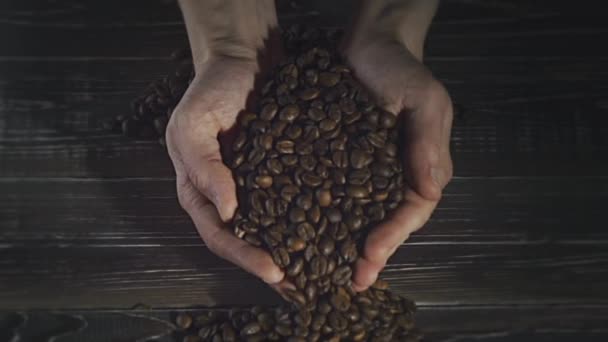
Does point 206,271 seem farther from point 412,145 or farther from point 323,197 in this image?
point 412,145

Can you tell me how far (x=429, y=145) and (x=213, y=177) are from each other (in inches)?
15.8

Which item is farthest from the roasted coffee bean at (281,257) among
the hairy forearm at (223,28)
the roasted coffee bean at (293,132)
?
the hairy forearm at (223,28)

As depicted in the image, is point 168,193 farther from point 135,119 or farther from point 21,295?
point 21,295

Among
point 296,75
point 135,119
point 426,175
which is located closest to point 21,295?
point 135,119

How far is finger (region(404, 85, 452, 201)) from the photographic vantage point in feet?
4.52

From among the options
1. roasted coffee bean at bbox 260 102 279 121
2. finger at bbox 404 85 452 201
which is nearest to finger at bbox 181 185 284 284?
roasted coffee bean at bbox 260 102 279 121

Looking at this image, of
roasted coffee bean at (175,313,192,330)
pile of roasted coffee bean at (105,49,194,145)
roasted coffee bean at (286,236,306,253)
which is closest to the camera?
roasted coffee bean at (286,236,306,253)

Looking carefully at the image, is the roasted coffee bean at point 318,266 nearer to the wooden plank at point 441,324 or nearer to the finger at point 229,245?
the finger at point 229,245

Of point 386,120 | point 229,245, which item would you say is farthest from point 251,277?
point 386,120

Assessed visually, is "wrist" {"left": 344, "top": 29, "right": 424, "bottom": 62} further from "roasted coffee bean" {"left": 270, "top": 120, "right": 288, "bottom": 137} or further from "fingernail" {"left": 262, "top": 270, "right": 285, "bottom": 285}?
"fingernail" {"left": 262, "top": 270, "right": 285, "bottom": 285}

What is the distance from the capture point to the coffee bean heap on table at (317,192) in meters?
1.37

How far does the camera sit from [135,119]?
1757 millimetres

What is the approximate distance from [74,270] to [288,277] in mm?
546

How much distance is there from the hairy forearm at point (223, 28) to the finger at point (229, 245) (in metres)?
0.30
